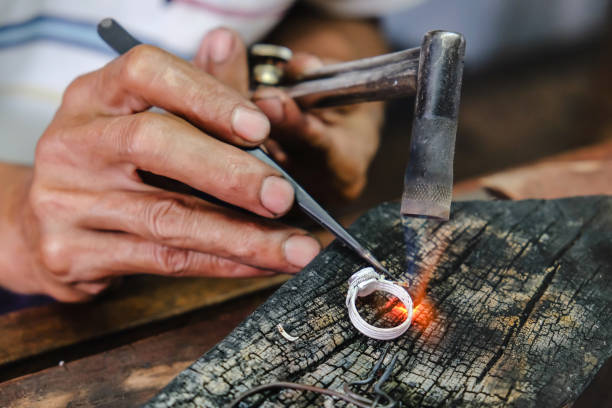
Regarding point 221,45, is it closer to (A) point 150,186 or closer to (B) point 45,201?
(A) point 150,186

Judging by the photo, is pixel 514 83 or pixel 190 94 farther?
pixel 514 83

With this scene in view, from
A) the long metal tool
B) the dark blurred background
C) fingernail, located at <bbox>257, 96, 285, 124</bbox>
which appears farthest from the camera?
the dark blurred background

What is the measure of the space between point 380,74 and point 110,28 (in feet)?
2.03

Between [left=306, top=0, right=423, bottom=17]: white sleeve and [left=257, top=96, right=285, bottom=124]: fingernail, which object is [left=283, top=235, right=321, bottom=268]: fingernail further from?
[left=306, top=0, right=423, bottom=17]: white sleeve

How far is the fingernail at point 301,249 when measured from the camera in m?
1.02

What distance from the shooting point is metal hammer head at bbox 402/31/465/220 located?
83 centimetres

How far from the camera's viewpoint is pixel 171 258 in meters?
1.12

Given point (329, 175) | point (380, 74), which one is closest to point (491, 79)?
point (329, 175)

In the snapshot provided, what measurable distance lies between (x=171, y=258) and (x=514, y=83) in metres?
4.52

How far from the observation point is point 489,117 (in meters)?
4.30

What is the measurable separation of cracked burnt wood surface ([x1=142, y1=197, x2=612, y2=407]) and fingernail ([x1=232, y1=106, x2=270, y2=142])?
26 centimetres

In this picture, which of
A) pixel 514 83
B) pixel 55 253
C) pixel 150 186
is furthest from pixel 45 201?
pixel 514 83

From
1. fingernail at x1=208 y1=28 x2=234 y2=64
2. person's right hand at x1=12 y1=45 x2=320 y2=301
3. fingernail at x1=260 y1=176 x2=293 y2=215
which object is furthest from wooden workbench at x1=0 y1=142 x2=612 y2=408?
fingernail at x1=208 y1=28 x2=234 y2=64

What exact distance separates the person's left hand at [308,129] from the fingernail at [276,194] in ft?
1.24
